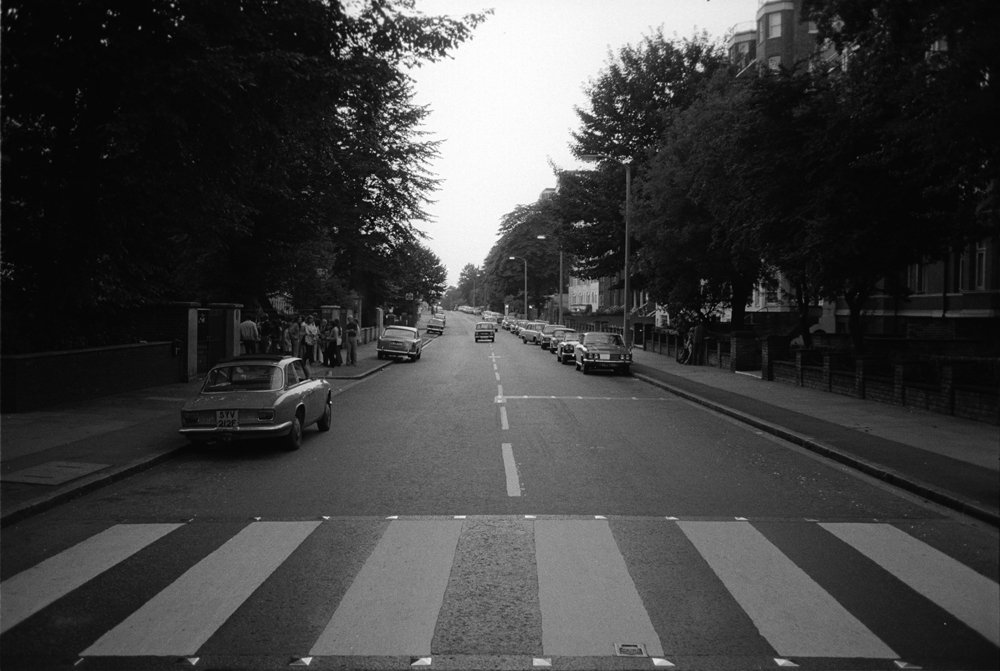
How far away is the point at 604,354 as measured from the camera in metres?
28.8

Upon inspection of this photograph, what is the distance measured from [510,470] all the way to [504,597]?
467 centimetres

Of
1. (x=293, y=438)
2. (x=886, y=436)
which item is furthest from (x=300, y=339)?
(x=886, y=436)

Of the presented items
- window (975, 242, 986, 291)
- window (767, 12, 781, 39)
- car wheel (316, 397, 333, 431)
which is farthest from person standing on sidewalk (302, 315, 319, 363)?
window (767, 12, 781, 39)

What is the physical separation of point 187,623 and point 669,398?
55.6ft

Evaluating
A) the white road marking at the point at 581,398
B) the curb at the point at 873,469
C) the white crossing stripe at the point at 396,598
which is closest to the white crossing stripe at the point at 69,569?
the white crossing stripe at the point at 396,598

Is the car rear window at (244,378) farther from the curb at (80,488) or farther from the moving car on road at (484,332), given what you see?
the moving car on road at (484,332)

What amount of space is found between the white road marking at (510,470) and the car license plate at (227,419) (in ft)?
12.7

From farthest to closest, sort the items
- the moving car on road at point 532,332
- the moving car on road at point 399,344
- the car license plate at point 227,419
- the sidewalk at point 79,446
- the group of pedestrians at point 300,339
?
the moving car on road at point 532,332, the moving car on road at point 399,344, the group of pedestrians at point 300,339, the car license plate at point 227,419, the sidewalk at point 79,446

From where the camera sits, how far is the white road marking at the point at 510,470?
352 inches

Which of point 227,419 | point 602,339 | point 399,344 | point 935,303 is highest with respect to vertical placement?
point 935,303

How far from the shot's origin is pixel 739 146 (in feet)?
68.8

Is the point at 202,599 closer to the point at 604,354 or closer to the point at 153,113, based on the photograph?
the point at 153,113

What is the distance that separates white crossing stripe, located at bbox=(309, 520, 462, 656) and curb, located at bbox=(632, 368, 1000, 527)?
17.4 feet

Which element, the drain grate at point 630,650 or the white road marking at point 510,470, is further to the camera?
the white road marking at point 510,470
